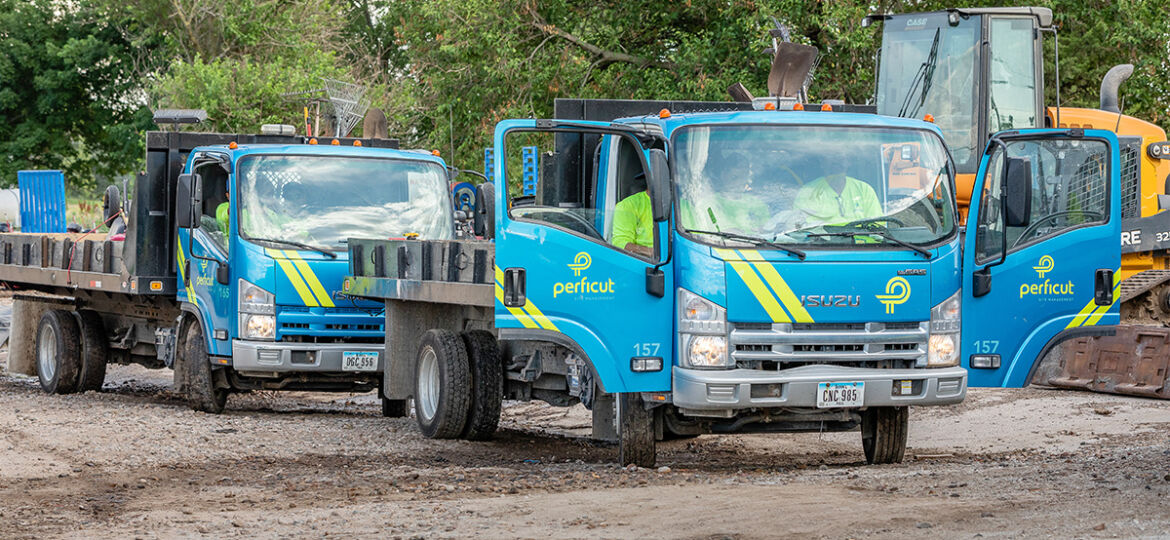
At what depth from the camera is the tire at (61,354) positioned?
17609mm

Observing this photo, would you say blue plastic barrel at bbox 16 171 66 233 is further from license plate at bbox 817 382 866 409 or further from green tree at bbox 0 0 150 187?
green tree at bbox 0 0 150 187

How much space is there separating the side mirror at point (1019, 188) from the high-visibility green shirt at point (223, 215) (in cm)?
697

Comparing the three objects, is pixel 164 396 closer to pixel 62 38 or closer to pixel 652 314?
pixel 652 314

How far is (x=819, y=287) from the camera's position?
32.2 ft

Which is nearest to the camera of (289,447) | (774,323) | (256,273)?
(774,323)

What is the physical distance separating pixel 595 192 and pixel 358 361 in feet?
13.0

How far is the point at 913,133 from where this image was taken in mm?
10391

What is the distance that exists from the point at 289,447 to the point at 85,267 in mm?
5773

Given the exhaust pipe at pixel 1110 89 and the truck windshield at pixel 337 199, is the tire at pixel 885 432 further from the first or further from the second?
the exhaust pipe at pixel 1110 89

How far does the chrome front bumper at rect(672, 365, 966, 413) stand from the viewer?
9.73m

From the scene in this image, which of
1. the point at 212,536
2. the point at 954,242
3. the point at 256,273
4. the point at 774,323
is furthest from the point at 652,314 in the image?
the point at 256,273

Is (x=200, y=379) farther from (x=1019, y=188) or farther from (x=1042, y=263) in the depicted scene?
(x=1019, y=188)

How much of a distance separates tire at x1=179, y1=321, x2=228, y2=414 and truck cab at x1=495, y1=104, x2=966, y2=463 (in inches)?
209

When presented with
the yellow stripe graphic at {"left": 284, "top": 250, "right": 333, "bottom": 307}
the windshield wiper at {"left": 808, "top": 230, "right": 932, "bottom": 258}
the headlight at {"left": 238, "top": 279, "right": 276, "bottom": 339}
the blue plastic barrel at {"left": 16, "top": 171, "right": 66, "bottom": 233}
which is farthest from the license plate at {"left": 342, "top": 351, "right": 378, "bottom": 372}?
the blue plastic barrel at {"left": 16, "top": 171, "right": 66, "bottom": 233}
